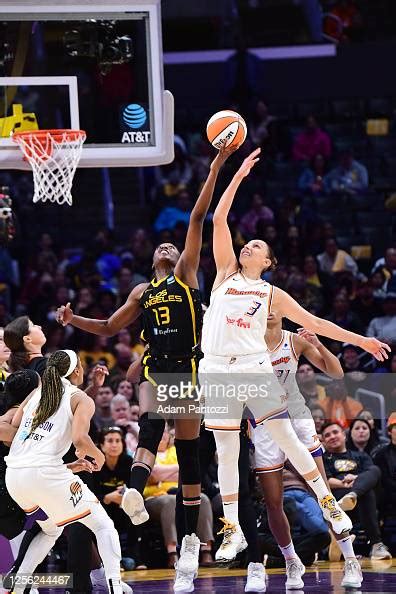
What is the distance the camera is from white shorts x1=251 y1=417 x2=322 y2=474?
28.8 feet

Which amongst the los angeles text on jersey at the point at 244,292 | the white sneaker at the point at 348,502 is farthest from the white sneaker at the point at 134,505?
the white sneaker at the point at 348,502

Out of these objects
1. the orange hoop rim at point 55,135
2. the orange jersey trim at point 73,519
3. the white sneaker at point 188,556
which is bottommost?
the white sneaker at point 188,556

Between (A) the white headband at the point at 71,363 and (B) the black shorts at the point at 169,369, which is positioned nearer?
(A) the white headband at the point at 71,363

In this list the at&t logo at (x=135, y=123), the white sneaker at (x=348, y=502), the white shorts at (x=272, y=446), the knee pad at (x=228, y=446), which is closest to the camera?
the knee pad at (x=228, y=446)

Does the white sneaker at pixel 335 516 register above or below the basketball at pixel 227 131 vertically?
below

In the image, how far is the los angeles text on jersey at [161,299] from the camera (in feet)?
27.6

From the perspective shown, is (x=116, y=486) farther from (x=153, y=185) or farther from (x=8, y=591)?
(x=153, y=185)

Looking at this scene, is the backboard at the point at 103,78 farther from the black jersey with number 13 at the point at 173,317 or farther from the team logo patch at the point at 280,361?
the team logo patch at the point at 280,361

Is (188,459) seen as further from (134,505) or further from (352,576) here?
(352,576)

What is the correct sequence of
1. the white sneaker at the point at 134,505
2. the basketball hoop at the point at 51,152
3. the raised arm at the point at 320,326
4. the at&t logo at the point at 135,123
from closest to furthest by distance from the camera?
the white sneaker at the point at 134,505 < the raised arm at the point at 320,326 < the basketball hoop at the point at 51,152 < the at&t logo at the point at 135,123

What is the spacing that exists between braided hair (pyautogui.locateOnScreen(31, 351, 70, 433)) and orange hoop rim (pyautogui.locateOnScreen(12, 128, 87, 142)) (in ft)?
7.70

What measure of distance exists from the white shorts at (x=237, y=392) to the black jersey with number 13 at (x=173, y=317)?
1.02 feet

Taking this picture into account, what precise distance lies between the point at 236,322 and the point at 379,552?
3250 millimetres

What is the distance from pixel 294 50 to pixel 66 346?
9145 mm
